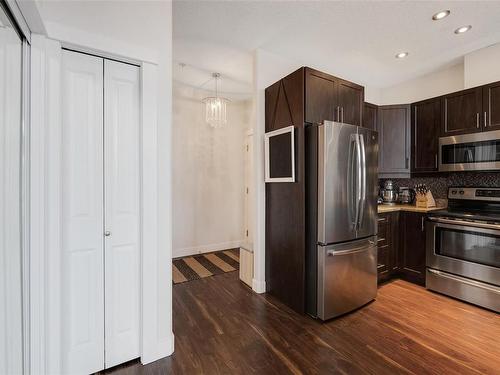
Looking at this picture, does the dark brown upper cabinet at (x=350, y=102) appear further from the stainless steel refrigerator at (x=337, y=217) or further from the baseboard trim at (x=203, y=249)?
the baseboard trim at (x=203, y=249)

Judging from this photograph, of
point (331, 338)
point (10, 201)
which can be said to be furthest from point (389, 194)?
point (10, 201)

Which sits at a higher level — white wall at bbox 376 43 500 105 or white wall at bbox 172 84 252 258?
white wall at bbox 376 43 500 105

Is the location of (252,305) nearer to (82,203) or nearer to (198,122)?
(82,203)

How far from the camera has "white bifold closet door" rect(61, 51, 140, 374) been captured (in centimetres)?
157

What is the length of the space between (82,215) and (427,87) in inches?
182

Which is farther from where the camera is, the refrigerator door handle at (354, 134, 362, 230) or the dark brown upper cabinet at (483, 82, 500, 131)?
the dark brown upper cabinet at (483, 82, 500, 131)

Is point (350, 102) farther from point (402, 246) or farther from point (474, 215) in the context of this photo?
point (402, 246)

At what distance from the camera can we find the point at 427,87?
370cm

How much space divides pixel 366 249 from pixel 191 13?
2.88 meters

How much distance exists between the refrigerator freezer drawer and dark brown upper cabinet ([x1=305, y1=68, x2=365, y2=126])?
1.30 metres

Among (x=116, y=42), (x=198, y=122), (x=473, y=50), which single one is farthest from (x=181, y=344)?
(x=473, y=50)

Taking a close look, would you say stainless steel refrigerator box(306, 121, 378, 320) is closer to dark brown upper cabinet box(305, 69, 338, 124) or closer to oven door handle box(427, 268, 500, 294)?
dark brown upper cabinet box(305, 69, 338, 124)

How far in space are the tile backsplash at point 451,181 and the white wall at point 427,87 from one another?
1206 mm

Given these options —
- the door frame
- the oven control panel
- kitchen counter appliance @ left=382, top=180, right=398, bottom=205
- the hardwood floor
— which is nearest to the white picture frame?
the hardwood floor
